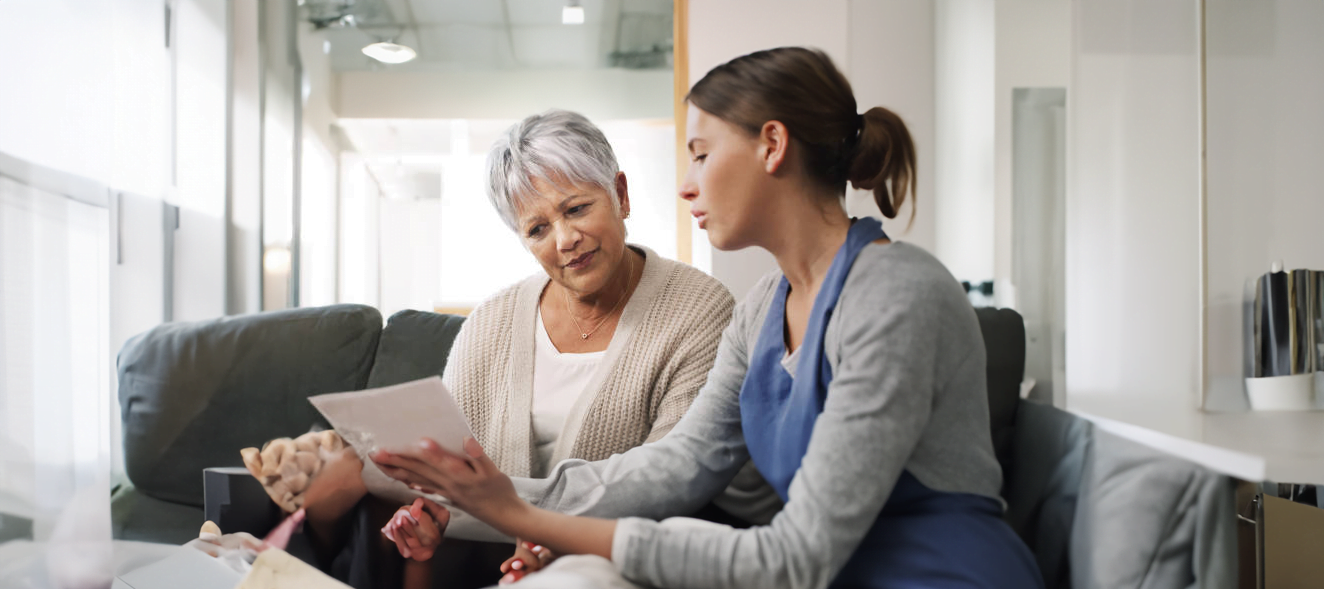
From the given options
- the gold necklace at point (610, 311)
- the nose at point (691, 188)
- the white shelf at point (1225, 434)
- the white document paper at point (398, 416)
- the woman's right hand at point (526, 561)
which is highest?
the nose at point (691, 188)

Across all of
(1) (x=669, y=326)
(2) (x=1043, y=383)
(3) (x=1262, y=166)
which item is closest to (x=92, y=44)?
(1) (x=669, y=326)

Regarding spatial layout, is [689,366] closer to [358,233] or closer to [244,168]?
[358,233]

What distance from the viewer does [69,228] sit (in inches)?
55.6

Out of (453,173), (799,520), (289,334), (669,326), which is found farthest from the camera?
(453,173)

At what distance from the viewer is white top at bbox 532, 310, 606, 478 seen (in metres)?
1.32

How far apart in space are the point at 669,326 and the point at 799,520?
57 centimetres

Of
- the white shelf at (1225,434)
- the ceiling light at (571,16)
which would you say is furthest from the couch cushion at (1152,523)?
the ceiling light at (571,16)

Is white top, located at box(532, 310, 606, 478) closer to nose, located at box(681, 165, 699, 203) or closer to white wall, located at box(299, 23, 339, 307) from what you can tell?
nose, located at box(681, 165, 699, 203)

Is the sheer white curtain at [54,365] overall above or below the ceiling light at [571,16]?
below

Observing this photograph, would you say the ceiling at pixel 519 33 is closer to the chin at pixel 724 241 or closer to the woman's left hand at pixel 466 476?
the chin at pixel 724 241

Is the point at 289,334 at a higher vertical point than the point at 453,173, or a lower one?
lower

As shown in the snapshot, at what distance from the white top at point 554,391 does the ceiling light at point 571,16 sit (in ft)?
3.01

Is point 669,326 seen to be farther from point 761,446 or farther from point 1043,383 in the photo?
point 1043,383

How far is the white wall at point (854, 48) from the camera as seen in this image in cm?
148
